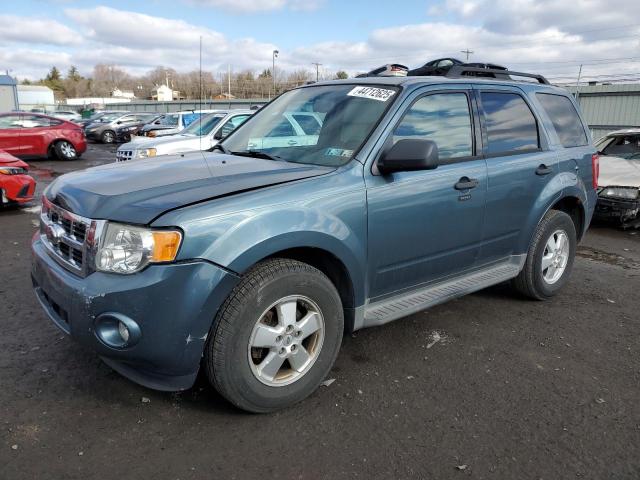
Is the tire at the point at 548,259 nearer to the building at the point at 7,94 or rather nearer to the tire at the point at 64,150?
the tire at the point at 64,150

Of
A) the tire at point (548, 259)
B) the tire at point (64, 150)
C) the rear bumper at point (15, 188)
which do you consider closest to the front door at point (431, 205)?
the tire at point (548, 259)

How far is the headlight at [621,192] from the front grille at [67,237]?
755 centimetres

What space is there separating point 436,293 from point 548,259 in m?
1.61

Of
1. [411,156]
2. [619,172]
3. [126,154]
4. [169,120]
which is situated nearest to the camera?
[411,156]

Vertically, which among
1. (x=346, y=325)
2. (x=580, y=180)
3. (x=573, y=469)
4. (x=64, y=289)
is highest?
(x=580, y=180)

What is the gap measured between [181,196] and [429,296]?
1.86 meters

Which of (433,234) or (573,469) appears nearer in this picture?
(573,469)

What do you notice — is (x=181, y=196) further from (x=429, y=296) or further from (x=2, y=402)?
(x=429, y=296)

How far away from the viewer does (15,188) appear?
26.6ft

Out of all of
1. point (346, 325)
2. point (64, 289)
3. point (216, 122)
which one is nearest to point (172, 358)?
point (64, 289)

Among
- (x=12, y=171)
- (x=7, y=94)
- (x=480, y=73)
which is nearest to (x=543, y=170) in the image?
(x=480, y=73)

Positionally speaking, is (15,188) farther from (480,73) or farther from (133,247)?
(480,73)

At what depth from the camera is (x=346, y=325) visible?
128 inches

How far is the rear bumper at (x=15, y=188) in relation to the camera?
800 cm
